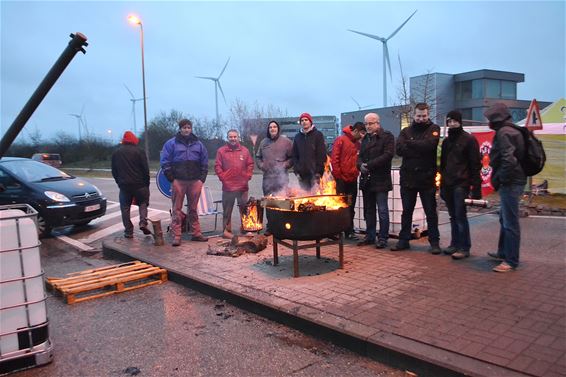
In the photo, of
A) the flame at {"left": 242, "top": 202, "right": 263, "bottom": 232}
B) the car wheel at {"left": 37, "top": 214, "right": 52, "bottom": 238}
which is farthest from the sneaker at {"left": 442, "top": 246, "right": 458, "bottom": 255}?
the car wheel at {"left": 37, "top": 214, "right": 52, "bottom": 238}

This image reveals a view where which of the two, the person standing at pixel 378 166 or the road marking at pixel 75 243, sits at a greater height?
the person standing at pixel 378 166

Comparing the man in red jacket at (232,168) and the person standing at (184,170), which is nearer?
the person standing at (184,170)

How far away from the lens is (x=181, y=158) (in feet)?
26.4

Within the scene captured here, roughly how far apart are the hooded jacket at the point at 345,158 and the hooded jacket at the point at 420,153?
101 centimetres

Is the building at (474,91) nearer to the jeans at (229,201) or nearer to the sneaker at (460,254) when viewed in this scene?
the jeans at (229,201)

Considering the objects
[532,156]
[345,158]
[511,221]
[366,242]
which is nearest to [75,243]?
[345,158]

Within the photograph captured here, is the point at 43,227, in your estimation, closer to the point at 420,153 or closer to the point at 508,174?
the point at 420,153

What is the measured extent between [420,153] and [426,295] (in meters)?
2.38

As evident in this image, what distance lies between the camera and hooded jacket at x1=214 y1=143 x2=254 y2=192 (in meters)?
8.31

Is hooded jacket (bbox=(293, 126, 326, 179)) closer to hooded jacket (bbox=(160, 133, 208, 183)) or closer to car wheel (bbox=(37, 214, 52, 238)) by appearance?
hooded jacket (bbox=(160, 133, 208, 183))

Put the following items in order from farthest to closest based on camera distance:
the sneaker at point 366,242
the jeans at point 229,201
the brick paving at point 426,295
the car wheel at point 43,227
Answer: the car wheel at point 43,227 < the jeans at point 229,201 < the sneaker at point 366,242 < the brick paving at point 426,295

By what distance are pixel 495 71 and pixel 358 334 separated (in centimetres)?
6233

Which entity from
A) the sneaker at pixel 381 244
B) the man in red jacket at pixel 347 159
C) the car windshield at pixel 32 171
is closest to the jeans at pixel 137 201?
the car windshield at pixel 32 171

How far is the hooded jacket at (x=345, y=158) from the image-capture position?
744 centimetres
